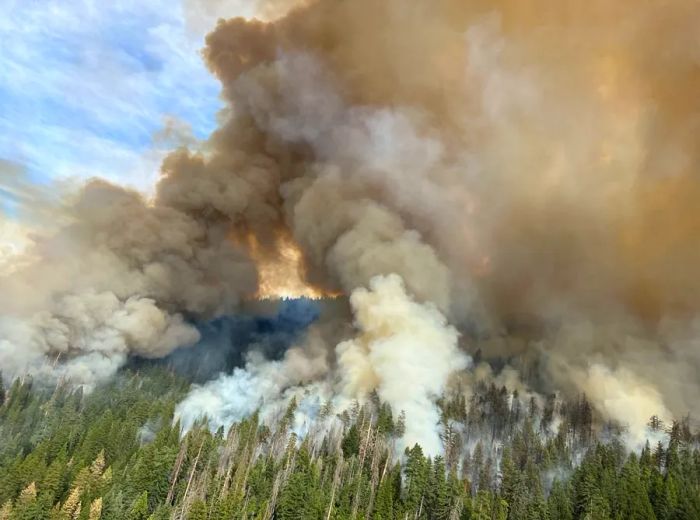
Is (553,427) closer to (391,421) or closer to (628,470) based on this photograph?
(628,470)

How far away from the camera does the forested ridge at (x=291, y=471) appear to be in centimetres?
6362

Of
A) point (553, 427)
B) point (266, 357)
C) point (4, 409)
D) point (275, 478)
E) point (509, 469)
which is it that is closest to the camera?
point (275, 478)

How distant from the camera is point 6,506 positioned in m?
57.7

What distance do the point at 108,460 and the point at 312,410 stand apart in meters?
43.0

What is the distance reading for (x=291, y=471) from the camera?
7888 centimetres

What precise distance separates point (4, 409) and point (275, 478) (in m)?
70.1

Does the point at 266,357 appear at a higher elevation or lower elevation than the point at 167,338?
higher

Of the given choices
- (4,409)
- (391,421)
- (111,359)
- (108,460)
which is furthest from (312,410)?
A: (4,409)

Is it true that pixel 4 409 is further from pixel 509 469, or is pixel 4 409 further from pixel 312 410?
pixel 509 469

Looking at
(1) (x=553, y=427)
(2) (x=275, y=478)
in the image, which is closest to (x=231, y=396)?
(2) (x=275, y=478)

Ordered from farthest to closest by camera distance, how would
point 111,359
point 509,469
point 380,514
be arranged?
point 111,359
point 509,469
point 380,514

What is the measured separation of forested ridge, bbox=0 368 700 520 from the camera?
209ft

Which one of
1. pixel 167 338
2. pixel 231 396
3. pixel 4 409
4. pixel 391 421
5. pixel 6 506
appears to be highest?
pixel 167 338

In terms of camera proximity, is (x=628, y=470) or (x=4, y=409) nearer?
(x=628, y=470)
